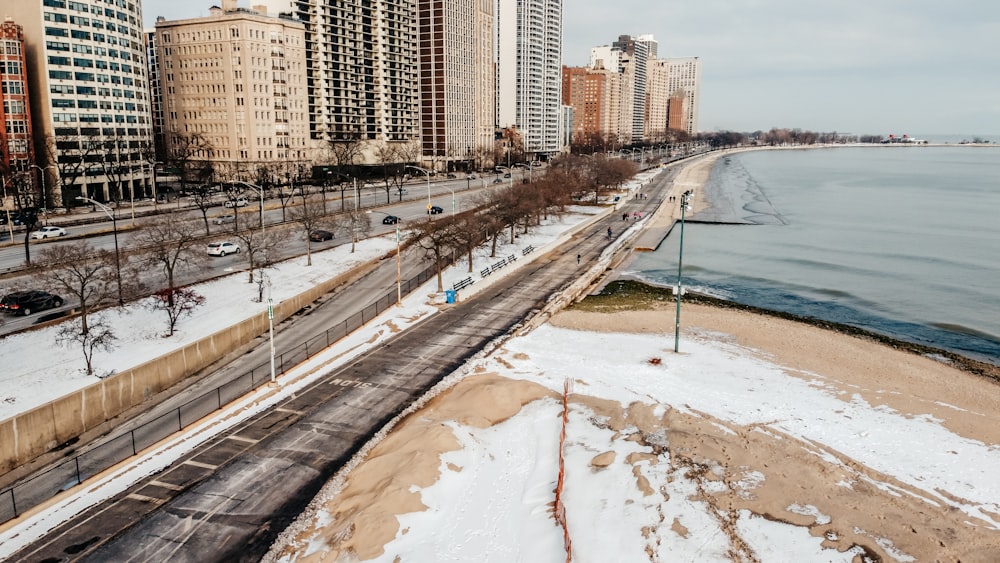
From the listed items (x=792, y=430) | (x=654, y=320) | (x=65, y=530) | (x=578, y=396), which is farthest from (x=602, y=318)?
(x=65, y=530)

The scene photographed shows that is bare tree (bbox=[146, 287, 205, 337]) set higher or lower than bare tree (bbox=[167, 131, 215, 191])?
lower

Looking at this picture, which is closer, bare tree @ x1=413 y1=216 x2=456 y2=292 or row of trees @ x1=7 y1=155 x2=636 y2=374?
row of trees @ x1=7 y1=155 x2=636 y2=374

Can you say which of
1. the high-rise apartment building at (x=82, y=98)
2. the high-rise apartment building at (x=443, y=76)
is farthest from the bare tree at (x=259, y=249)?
the high-rise apartment building at (x=443, y=76)

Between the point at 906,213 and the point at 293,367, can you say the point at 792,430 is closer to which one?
the point at 293,367

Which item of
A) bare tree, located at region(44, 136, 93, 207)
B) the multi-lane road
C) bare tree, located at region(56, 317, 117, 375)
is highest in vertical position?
bare tree, located at region(44, 136, 93, 207)

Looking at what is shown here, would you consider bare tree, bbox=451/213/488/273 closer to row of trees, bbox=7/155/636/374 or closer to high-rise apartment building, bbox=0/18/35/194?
row of trees, bbox=7/155/636/374

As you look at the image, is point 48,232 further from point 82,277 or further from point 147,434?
point 147,434

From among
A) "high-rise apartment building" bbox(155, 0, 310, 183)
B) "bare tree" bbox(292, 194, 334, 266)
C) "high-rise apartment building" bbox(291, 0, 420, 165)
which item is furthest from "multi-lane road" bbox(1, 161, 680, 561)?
"high-rise apartment building" bbox(291, 0, 420, 165)
